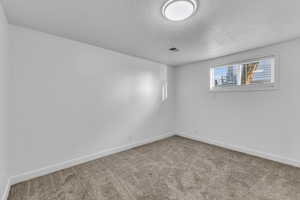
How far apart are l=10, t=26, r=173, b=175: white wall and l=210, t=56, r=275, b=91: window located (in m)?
2.05

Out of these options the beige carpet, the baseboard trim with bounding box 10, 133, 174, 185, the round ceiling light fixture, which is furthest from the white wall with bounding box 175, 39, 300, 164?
the round ceiling light fixture

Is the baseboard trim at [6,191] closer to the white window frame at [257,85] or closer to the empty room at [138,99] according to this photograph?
the empty room at [138,99]

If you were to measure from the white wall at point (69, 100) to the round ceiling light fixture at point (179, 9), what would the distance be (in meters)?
1.72

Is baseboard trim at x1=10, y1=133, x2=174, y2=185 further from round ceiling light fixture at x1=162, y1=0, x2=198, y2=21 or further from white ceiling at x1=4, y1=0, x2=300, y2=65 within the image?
round ceiling light fixture at x1=162, y1=0, x2=198, y2=21

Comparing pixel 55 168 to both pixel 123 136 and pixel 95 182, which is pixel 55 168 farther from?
pixel 123 136

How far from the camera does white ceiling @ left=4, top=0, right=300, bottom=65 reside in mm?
1469

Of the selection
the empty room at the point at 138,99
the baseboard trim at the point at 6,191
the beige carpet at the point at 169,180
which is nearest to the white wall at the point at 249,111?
the empty room at the point at 138,99

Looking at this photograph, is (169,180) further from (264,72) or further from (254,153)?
(264,72)

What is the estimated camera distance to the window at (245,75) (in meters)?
2.70

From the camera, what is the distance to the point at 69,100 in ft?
7.68

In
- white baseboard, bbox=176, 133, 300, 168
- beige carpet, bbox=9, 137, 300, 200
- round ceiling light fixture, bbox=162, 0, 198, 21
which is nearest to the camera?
round ceiling light fixture, bbox=162, 0, 198, 21

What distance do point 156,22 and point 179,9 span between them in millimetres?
391

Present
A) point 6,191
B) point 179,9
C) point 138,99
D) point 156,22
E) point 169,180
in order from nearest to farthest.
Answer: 1. point 179,9
2. point 6,191
3. point 156,22
4. point 169,180
5. point 138,99

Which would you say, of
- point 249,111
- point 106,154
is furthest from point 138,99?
point 249,111
